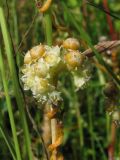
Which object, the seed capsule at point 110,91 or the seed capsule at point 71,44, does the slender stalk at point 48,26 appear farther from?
the seed capsule at point 110,91

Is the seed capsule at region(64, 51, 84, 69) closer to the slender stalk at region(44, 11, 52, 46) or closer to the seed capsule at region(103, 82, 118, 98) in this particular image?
the slender stalk at region(44, 11, 52, 46)

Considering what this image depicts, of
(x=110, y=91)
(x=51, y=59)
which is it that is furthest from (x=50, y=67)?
(x=110, y=91)

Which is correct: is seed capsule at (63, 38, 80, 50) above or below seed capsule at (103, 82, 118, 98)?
above

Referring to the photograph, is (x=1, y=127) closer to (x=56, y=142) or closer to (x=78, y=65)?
(x=56, y=142)

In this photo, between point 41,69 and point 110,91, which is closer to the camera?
point 41,69

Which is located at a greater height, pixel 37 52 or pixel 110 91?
pixel 37 52

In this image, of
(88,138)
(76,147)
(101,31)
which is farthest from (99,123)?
(101,31)

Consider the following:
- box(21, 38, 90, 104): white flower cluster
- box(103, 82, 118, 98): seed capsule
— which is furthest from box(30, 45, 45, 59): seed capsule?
box(103, 82, 118, 98): seed capsule

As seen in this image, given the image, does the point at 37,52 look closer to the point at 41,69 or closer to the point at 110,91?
the point at 41,69
